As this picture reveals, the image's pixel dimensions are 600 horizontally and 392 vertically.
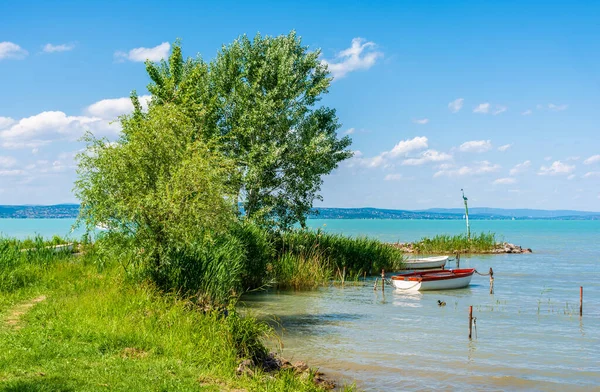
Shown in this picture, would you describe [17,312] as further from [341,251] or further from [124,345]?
[341,251]

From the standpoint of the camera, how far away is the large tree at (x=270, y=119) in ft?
107

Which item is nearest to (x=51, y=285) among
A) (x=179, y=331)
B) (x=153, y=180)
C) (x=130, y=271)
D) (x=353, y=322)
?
(x=130, y=271)

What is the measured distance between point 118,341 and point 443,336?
466 inches

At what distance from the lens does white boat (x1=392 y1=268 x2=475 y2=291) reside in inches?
1277

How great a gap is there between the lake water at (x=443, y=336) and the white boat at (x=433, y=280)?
0.78 meters

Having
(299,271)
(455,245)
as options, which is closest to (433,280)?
(299,271)

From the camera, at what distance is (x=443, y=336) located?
66.6ft

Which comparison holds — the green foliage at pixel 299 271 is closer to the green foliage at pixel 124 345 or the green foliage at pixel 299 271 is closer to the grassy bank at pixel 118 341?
the grassy bank at pixel 118 341

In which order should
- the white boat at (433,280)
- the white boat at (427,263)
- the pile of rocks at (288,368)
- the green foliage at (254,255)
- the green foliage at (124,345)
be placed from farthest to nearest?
the white boat at (427,263)
the white boat at (433,280)
the green foliage at (254,255)
the pile of rocks at (288,368)
the green foliage at (124,345)

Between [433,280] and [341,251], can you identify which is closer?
[433,280]

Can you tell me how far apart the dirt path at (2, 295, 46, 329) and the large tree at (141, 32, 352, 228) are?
15.5 meters

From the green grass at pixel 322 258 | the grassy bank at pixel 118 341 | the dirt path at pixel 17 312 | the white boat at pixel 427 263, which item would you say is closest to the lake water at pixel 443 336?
the green grass at pixel 322 258

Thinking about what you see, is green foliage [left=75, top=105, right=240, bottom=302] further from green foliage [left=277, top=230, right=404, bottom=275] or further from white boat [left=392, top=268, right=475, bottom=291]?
white boat [left=392, top=268, right=475, bottom=291]

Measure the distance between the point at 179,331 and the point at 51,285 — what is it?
7580 mm
